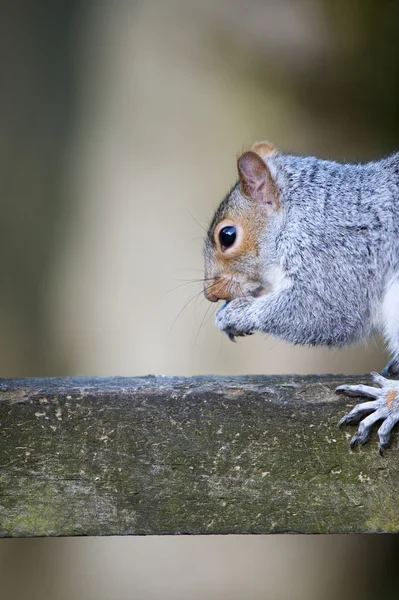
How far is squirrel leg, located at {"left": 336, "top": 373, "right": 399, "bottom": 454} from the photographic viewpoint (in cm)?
89

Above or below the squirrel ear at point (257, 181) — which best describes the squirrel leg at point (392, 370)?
below

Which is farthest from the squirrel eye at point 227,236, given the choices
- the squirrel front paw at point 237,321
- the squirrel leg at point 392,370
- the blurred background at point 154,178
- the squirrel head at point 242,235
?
the blurred background at point 154,178

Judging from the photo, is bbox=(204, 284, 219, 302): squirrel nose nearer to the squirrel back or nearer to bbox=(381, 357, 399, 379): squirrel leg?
the squirrel back

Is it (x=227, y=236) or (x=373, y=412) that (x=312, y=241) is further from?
(x=373, y=412)

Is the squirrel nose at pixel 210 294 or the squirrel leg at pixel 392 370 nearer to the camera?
the squirrel leg at pixel 392 370

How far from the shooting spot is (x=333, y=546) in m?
2.45

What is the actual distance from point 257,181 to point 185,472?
2.07 feet

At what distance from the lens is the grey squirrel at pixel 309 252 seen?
1.25m

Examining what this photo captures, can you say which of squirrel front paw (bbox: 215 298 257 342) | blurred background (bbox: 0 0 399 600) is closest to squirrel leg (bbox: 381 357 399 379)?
squirrel front paw (bbox: 215 298 257 342)

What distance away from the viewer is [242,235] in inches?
54.5

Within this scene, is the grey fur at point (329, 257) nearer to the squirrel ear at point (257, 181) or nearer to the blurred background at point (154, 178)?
the squirrel ear at point (257, 181)

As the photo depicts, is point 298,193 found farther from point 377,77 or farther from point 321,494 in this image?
point 377,77

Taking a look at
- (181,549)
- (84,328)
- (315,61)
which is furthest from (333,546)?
(315,61)

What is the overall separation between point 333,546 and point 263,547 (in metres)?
0.23
